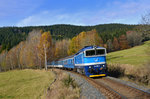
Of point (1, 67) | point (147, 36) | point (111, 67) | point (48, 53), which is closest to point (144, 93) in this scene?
point (147, 36)

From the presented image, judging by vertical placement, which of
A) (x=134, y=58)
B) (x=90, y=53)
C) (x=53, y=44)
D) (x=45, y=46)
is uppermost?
(x=53, y=44)

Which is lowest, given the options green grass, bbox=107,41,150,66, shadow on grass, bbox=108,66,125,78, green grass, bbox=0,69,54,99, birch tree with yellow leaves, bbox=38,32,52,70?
green grass, bbox=0,69,54,99

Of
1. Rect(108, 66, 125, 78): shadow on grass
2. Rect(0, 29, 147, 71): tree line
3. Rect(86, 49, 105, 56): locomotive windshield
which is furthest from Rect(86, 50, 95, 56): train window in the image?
Rect(0, 29, 147, 71): tree line

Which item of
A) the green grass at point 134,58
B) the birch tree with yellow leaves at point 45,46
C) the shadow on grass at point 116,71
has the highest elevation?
the birch tree with yellow leaves at point 45,46

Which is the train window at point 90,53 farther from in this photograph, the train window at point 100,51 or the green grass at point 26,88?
the green grass at point 26,88

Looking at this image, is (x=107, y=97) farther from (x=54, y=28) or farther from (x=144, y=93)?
(x=54, y=28)

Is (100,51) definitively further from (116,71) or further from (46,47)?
Answer: (46,47)

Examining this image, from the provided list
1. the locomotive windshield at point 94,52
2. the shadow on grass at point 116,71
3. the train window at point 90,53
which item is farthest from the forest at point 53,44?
the train window at point 90,53

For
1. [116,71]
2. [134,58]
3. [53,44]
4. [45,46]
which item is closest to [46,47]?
[45,46]

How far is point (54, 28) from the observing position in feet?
599

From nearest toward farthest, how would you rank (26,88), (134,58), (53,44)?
(26,88) < (134,58) < (53,44)

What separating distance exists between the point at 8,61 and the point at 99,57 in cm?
7347

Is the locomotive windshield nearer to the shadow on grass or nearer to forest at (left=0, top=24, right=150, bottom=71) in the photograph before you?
the shadow on grass

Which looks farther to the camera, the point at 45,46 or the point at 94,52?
the point at 45,46
